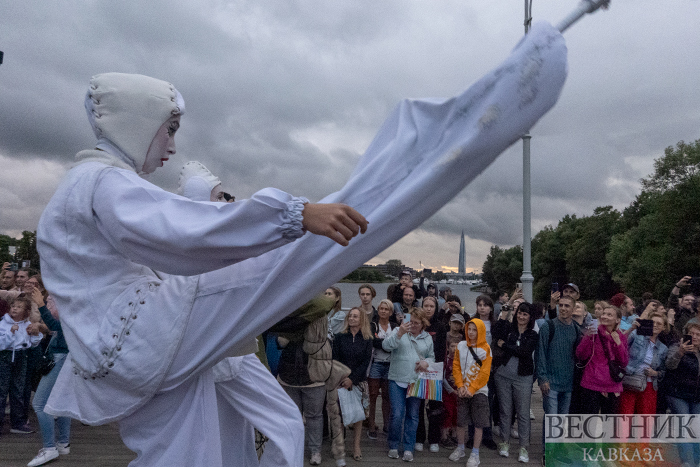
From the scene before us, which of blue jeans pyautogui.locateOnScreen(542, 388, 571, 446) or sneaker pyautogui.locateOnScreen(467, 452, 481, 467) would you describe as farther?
blue jeans pyautogui.locateOnScreen(542, 388, 571, 446)

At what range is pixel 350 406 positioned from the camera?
606cm

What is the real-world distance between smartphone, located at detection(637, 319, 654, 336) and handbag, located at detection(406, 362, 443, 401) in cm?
240

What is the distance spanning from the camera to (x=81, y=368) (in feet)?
5.35

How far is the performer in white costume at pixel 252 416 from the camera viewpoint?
6.42 ft

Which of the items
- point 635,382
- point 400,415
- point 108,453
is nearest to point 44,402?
point 108,453

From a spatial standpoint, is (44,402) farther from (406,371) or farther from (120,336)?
(120,336)

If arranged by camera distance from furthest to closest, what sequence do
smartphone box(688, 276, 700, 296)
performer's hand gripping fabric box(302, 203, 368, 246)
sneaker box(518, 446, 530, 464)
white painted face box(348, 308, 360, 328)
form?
smartphone box(688, 276, 700, 296) → white painted face box(348, 308, 360, 328) → sneaker box(518, 446, 530, 464) → performer's hand gripping fabric box(302, 203, 368, 246)

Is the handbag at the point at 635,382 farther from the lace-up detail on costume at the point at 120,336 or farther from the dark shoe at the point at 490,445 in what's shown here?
the lace-up detail on costume at the point at 120,336

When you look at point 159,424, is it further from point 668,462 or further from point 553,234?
point 553,234

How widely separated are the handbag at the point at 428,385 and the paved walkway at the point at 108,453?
0.72 metres

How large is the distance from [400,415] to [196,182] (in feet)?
14.4

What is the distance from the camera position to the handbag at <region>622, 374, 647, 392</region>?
604cm

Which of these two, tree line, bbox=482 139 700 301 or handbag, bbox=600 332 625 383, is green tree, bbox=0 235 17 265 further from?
handbag, bbox=600 332 625 383

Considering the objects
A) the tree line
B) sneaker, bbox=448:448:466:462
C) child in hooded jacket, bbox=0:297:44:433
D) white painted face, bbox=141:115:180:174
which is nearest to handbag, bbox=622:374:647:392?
sneaker, bbox=448:448:466:462
